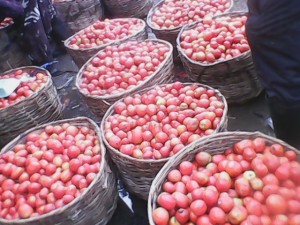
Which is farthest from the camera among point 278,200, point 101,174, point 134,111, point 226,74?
point 226,74

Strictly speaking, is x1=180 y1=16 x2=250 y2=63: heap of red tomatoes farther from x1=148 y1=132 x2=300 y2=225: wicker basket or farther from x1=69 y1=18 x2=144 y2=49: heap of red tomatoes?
x1=148 y1=132 x2=300 y2=225: wicker basket

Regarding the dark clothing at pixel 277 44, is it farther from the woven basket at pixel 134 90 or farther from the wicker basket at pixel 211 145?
the woven basket at pixel 134 90

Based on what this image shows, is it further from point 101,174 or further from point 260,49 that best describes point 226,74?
Result: point 101,174

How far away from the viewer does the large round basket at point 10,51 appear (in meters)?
3.55

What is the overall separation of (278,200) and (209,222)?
0.27 m

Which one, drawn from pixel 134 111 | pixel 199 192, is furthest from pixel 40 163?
pixel 199 192

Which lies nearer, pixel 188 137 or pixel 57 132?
pixel 188 137

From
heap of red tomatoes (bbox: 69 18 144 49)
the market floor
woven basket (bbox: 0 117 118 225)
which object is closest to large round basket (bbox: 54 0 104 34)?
the market floor

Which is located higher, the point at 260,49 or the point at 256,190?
the point at 260,49

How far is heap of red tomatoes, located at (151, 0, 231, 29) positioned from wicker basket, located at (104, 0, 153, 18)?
2.25ft

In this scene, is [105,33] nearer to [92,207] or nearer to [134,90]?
[134,90]

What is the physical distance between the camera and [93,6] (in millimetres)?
4055

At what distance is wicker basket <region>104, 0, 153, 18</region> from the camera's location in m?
4.02

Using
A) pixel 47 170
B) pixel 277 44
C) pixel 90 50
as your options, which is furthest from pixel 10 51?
pixel 277 44
